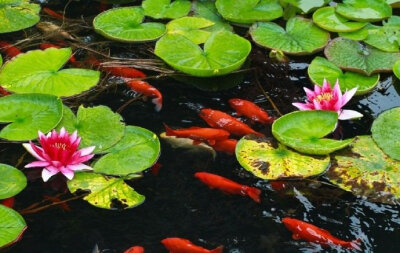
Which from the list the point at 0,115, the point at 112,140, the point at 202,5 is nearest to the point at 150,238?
the point at 112,140

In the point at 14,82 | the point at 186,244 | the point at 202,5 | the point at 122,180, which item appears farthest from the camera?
the point at 202,5

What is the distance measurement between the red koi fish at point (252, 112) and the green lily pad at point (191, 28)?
2.13ft

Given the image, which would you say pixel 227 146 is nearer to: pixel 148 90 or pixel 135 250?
pixel 148 90

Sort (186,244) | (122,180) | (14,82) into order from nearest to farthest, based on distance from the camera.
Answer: (186,244) < (122,180) < (14,82)

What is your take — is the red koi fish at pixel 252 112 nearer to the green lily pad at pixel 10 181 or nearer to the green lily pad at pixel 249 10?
the green lily pad at pixel 249 10

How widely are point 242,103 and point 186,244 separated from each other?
1092 mm

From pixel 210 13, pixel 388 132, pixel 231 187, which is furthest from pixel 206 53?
pixel 388 132

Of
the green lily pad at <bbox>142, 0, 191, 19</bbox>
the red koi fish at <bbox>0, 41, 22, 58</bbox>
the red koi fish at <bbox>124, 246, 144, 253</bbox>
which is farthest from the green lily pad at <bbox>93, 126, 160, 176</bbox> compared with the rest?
the green lily pad at <bbox>142, 0, 191, 19</bbox>

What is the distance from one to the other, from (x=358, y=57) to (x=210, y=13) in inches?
42.8

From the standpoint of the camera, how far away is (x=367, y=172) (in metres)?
2.78

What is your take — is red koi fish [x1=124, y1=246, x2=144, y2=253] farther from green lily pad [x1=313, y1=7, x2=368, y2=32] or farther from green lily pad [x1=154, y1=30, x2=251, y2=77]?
green lily pad [x1=313, y1=7, x2=368, y2=32]

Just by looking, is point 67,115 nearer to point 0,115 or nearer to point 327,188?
point 0,115

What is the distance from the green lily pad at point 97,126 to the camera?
9.40ft

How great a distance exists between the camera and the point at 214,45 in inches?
139
